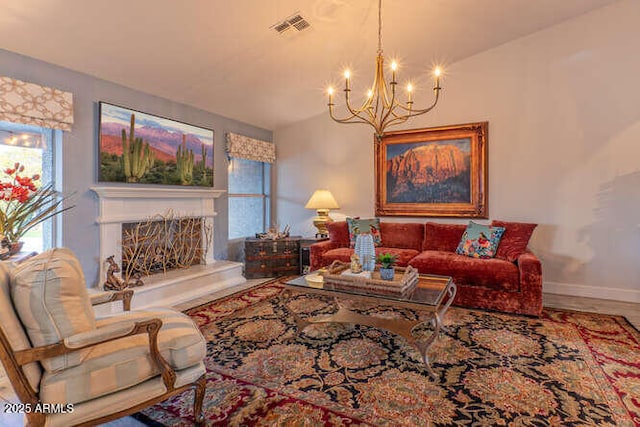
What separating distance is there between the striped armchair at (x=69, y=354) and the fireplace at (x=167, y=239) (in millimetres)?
2033

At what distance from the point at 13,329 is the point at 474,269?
3.58 m

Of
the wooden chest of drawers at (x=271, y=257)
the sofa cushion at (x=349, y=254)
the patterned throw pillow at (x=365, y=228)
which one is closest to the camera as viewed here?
the sofa cushion at (x=349, y=254)

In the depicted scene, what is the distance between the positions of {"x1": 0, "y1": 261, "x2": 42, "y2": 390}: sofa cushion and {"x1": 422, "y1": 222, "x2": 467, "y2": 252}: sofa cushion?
3954 mm

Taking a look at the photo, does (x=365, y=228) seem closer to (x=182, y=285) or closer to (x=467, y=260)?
(x=467, y=260)

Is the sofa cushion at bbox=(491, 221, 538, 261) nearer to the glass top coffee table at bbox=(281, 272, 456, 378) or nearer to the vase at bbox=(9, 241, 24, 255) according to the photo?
the glass top coffee table at bbox=(281, 272, 456, 378)

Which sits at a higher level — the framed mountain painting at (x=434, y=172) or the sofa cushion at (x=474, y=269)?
the framed mountain painting at (x=434, y=172)

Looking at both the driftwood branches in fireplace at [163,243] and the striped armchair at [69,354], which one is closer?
the striped armchair at [69,354]

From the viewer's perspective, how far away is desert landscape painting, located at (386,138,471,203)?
4414 millimetres

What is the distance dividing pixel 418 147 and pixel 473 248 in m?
1.70

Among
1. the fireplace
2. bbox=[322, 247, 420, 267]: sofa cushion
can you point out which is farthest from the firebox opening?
bbox=[322, 247, 420, 267]: sofa cushion

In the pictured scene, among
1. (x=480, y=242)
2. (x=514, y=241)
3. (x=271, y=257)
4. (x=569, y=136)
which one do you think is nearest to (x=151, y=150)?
(x=271, y=257)

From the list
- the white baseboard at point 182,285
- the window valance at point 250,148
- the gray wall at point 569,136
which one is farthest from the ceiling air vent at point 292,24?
the white baseboard at point 182,285

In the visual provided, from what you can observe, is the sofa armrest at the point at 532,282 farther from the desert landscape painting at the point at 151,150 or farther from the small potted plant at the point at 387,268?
the desert landscape painting at the point at 151,150

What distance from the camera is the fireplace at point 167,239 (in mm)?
3377
